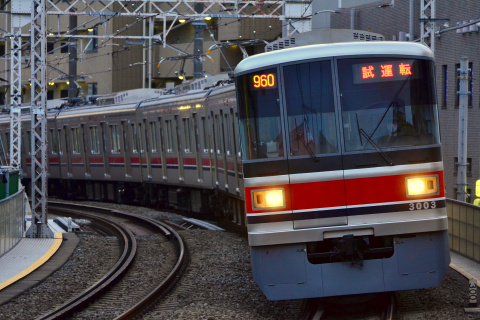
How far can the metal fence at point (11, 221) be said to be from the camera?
15.3 m

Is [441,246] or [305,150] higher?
[305,150]

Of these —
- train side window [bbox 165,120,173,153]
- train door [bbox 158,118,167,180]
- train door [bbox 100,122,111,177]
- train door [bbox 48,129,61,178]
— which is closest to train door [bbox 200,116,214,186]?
train side window [bbox 165,120,173,153]

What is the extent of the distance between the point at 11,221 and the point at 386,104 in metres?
8.72

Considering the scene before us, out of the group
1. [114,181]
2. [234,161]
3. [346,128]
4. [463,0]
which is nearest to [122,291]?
[346,128]

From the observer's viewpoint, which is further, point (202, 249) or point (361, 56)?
point (202, 249)

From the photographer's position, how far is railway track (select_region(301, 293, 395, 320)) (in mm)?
9375

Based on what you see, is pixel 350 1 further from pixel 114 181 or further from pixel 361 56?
pixel 361 56

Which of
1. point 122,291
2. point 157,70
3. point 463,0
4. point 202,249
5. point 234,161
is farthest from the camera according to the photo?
point 157,70

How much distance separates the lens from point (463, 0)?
25141 mm

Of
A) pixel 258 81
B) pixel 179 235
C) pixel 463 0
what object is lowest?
pixel 179 235

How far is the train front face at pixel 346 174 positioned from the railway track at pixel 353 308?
278 millimetres

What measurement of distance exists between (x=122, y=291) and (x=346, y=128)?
4.24m

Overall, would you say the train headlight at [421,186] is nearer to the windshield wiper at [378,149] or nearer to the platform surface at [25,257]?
the windshield wiper at [378,149]

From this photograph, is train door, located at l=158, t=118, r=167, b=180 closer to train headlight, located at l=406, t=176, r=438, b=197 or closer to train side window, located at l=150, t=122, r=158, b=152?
train side window, located at l=150, t=122, r=158, b=152
